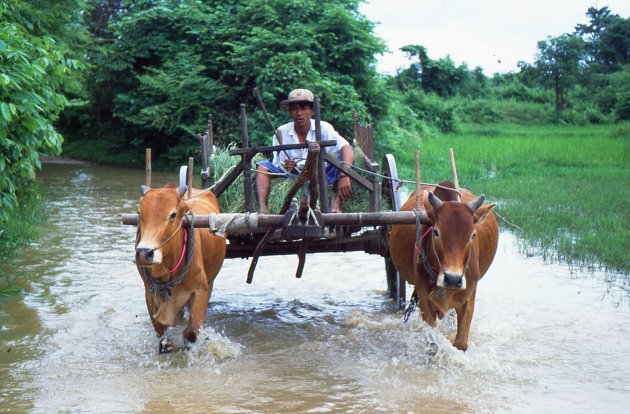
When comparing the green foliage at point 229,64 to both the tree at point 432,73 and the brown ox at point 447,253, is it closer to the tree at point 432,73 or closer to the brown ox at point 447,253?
the brown ox at point 447,253

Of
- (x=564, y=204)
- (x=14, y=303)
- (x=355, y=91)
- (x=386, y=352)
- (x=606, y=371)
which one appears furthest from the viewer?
(x=355, y=91)

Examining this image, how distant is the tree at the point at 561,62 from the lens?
106 ft

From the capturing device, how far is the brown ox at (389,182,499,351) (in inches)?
205

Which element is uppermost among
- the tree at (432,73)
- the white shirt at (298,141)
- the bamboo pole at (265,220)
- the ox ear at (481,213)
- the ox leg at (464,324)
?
the tree at (432,73)

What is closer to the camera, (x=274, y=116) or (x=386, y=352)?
(x=386, y=352)

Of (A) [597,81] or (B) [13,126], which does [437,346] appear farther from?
(A) [597,81]

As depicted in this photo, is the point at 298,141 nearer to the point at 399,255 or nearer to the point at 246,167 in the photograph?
the point at 246,167

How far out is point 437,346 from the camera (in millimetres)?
5754

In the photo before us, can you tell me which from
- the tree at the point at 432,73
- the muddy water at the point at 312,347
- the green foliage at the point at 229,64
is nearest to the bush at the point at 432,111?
the tree at the point at 432,73

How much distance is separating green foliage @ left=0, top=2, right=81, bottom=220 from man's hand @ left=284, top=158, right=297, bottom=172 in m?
2.29

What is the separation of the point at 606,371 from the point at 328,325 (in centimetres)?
247

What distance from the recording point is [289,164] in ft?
23.1

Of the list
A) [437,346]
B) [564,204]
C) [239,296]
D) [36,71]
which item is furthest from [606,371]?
[564,204]

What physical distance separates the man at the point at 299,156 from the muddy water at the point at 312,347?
4.01ft
